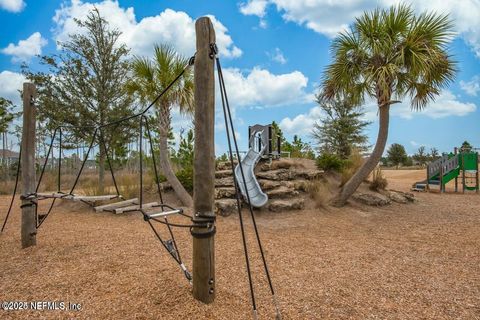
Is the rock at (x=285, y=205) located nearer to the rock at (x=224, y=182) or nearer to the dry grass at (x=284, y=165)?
the rock at (x=224, y=182)

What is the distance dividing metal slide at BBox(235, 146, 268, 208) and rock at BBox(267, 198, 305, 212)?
0.58 ft

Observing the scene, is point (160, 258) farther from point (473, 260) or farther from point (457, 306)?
point (473, 260)

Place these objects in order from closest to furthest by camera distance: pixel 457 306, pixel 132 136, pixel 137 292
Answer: pixel 457 306
pixel 137 292
pixel 132 136

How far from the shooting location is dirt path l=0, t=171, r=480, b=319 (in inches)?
90.8

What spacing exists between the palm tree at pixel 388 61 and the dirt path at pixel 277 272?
8.36 feet

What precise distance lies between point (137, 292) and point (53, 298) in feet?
2.27

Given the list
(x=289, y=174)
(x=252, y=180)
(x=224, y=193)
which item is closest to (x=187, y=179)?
(x=224, y=193)

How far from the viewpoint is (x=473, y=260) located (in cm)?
349

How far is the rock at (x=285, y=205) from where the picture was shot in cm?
631

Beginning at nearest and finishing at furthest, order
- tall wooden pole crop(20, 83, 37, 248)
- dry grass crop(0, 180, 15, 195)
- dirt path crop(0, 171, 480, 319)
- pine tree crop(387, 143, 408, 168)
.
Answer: dirt path crop(0, 171, 480, 319) < tall wooden pole crop(20, 83, 37, 248) < dry grass crop(0, 180, 15, 195) < pine tree crop(387, 143, 408, 168)

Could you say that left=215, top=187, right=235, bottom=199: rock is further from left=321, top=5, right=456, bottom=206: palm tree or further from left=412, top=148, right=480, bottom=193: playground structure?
left=412, top=148, right=480, bottom=193: playground structure

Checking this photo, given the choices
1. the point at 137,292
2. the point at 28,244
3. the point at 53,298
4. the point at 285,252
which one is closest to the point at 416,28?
the point at 285,252

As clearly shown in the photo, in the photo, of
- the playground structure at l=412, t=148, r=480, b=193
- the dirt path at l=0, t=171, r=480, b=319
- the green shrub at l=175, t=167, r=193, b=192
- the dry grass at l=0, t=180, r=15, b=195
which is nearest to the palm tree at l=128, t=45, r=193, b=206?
the green shrub at l=175, t=167, r=193, b=192

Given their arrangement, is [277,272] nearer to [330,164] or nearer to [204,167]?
[204,167]
